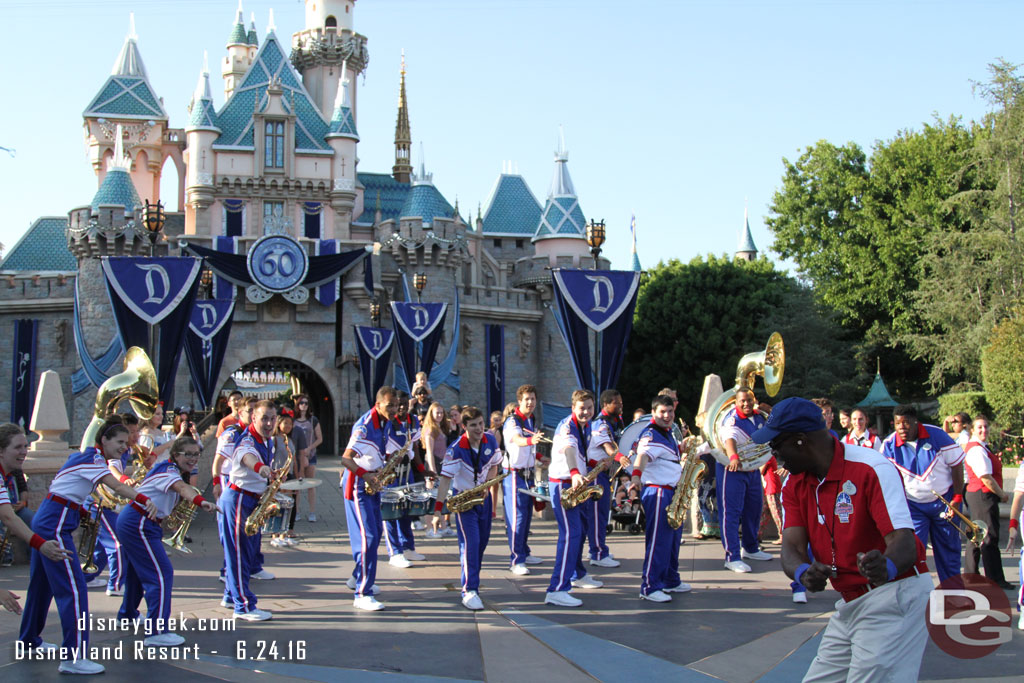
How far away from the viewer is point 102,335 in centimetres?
2923

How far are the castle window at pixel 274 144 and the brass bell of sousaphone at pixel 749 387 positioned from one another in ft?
86.9

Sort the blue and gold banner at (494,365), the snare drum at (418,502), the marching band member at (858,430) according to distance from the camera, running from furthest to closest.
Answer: the blue and gold banner at (494,365)
the marching band member at (858,430)
the snare drum at (418,502)

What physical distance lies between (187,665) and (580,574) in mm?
3518

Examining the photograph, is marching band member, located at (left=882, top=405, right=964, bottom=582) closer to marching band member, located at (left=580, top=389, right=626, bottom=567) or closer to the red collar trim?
the red collar trim

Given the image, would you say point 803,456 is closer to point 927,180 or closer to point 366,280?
point 366,280

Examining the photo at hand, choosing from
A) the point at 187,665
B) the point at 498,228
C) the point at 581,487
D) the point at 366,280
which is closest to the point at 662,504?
the point at 581,487

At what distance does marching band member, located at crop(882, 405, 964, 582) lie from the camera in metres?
7.00

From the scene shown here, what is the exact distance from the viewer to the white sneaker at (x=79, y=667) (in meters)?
5.29

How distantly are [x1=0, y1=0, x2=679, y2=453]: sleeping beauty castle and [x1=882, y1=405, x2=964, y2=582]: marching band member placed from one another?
61.3 feet

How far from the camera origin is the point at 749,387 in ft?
32.7

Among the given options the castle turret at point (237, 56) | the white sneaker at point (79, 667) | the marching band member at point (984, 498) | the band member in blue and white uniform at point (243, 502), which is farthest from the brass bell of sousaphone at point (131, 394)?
the castle turret at point (237, 56)

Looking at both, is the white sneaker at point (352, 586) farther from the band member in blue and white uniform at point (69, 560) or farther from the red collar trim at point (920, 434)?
the red collar trim at point (920, 434)

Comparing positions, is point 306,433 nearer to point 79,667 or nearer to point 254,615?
point 254,615

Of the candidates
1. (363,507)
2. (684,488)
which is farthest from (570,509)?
(363,507)
